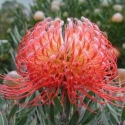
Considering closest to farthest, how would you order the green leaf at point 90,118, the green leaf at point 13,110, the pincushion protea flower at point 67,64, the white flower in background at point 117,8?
the pincushion protea flower at point 67,64 → the green leaf at point 90,118 → the green leaf at point 13,110 → the white flower in background at point 117,8

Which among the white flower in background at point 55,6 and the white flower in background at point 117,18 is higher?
the white flower in background at point 55,6

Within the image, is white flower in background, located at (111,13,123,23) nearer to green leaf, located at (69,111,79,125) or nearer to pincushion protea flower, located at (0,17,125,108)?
pincushion protea flower, located at (0,17,125,108)

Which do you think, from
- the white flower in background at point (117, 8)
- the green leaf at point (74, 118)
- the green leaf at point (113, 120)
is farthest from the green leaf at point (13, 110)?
the white flower in background at point (117, 8)

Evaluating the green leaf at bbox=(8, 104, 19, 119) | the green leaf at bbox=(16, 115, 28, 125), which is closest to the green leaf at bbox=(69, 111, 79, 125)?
the green leaf at bbox=(16, 115, 28, 125)

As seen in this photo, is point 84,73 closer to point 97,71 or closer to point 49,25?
point 97,71

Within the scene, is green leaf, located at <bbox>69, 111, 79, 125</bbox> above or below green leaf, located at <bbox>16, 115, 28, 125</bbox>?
below

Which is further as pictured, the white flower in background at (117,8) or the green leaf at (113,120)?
the white flower in background at (117,8)

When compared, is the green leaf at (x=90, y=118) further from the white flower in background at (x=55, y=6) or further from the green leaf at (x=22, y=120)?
the white flower in background at (x=55, y=6)

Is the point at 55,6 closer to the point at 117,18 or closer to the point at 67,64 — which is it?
the point at 117,18

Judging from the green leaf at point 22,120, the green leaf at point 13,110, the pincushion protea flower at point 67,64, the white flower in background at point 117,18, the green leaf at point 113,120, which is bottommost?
the green leaf at point 113,120
